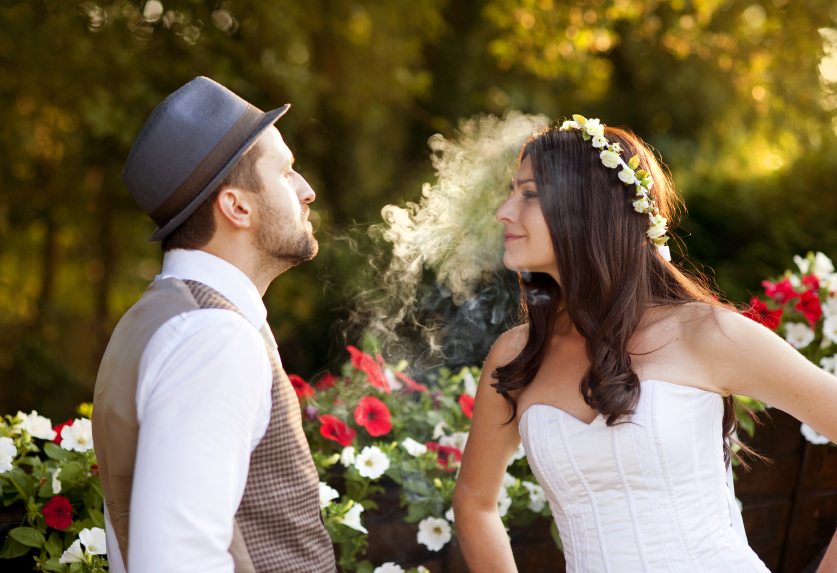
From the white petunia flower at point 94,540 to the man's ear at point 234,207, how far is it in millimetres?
985

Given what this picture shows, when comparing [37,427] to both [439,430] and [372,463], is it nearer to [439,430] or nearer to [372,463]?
[372,463]

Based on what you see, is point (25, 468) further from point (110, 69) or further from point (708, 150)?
point (708, 150)

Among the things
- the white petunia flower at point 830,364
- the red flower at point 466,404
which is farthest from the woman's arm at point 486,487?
the white petunia flower at point 830,364

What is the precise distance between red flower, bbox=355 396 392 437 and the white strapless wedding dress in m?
0.71

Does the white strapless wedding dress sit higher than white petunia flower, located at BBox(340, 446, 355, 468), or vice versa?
the white strapless wedding dress

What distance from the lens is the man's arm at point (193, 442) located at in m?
1.51

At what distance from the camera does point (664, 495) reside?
229 cm

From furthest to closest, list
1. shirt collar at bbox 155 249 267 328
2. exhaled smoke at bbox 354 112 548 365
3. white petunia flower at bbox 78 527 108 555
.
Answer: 1. exhaled smoke at bbox 354 112 548 365
2. white petunia flower at bbox 78 527 108 555
3. shirt collar at bbox 155 249 267 328

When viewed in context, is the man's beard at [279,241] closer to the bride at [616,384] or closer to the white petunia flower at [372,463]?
the bride at [616,384]

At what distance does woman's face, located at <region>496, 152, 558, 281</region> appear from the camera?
94.5 inches

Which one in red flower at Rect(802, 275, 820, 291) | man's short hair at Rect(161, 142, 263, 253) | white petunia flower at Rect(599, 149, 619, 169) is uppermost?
white petunia flower at Rect(599, 149, 619, 169)

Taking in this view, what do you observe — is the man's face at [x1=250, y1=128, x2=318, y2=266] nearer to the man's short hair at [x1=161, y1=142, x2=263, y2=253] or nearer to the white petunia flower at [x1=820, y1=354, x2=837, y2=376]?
the man's short hair at [x1=161, y1=142, x2=263, y2=253]

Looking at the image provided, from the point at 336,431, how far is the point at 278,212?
3.89 ft

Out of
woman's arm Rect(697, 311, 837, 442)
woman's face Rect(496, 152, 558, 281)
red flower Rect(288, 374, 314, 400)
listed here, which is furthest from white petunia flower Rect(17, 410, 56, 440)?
woman's arm Rect(697, 311, 837, 442)
